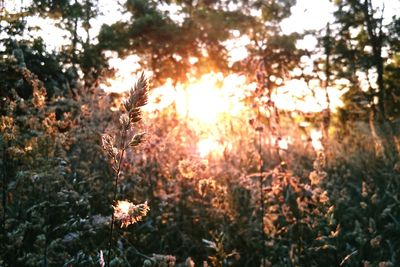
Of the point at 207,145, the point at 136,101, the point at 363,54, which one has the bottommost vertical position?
the point at 136,101

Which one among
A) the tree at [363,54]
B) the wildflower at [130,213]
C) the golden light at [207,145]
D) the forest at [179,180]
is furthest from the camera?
the tree at [363,54]

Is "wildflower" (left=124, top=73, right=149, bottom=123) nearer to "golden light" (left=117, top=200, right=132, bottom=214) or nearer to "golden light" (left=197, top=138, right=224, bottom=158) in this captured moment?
"golden light" (left=117, top=200, right=132, bottom=214)

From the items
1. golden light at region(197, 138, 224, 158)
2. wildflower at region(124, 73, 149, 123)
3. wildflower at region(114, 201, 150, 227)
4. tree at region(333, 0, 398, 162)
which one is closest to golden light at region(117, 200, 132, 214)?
wildflower at region(114, 201, 150, 227)

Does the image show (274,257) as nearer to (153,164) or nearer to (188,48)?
(153,164)

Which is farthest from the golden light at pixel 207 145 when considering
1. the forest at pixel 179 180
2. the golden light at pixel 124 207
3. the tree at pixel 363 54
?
the tree at pixel 363 54

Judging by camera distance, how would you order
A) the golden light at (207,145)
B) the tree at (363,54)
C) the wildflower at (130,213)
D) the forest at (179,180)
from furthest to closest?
1. the tree at (363,54)
2. the golden light at (207,145)
3. the forest at (179,180)
4. the wildflower at (130,213)

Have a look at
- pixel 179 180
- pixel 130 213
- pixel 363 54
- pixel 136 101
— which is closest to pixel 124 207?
pixel 130 213

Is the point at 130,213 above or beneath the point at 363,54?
beneath

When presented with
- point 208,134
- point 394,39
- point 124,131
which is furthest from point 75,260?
point 394,39

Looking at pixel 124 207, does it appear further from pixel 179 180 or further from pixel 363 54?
pixel 363 54

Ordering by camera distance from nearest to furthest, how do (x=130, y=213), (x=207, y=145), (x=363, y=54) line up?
(x=130, y=213) < (x=207, y=145) < (x=363, y=54)

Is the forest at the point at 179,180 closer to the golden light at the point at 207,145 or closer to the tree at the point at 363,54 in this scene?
the golden light at the point at 207,145

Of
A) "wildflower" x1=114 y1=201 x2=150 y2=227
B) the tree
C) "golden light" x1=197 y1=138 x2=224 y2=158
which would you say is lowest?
"wildflower" x1=114 y1=201 x2=150 y2=227

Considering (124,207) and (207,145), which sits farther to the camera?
(207,145)
